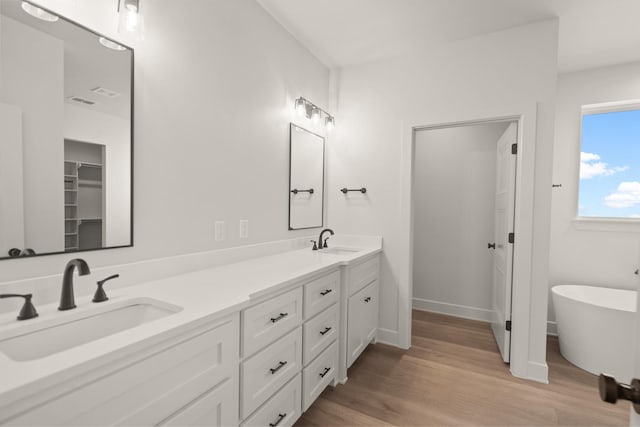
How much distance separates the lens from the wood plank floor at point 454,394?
1793mm

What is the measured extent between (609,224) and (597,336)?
120 centimetres

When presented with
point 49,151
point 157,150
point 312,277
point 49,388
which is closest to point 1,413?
point 49,388

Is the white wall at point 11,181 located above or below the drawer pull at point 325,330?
above

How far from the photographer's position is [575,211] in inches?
119

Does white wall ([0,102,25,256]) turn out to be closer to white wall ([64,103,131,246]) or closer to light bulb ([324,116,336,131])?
white wall ([64,103,131,246])

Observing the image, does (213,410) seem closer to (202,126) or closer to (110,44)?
(202,126)

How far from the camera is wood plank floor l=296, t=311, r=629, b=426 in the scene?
1.79 metres

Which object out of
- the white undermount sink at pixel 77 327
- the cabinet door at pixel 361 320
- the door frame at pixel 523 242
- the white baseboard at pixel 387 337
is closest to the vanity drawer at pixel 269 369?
the white undermount sink at pixel 77 327

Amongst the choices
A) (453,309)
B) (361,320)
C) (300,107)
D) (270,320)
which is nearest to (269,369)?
(270,320)

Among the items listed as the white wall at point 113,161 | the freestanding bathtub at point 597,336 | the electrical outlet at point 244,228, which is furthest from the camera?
the freestanding bathtub at point 597,336

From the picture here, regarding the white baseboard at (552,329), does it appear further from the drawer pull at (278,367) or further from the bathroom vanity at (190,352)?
the drawer pull at (278,367)

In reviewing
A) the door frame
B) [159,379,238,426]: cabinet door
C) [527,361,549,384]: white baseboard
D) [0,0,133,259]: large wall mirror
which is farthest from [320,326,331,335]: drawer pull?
[527,361,549,384]: white baseboard

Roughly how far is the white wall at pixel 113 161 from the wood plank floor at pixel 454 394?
1445 mm

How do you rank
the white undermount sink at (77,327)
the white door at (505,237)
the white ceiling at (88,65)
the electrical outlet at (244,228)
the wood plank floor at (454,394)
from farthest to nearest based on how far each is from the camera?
the white door at (505,237) → the electrical outlet at (244,228) → the wood plank floor at (454,394) → the white ceiling at (88,65) → the white undermount sink at (77,327)
